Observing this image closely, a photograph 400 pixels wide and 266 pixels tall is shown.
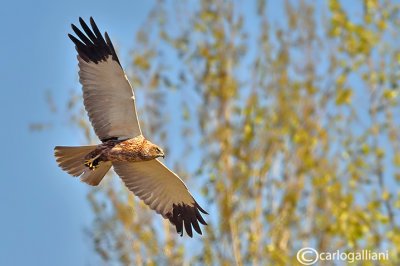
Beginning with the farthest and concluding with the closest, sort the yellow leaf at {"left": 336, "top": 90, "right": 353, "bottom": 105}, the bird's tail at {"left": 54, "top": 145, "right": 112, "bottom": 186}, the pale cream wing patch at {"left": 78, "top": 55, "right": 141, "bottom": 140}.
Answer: the yellow leaf at {"left": 336, "top": 90, "right": 353, "bottom": 105} < the bird's tail at {"left": 54, "top": 145, "right": 112, "bottom": 186} < the pale cream wing patch at {"left": 78, "top": 55, "right": 141, "bottom": 140}

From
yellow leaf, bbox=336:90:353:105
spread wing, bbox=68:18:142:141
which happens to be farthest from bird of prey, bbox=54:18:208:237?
yellow leaf, bbox=336:90:353:105

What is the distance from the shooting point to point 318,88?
12.7 m

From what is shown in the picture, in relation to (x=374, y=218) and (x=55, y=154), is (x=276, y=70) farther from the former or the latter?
(x=55, y=154)

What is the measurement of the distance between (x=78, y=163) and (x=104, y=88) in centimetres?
81

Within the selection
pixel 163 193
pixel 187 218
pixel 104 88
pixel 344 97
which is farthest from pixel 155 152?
pixel 344 97

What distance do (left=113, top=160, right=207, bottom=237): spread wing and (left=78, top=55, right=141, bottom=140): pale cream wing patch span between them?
60cm

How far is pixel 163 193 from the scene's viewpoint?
8.52 meters

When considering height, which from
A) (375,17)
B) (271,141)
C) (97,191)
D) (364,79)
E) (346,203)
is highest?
(375,17)

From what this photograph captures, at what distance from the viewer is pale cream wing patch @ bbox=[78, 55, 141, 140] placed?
7.59 metres

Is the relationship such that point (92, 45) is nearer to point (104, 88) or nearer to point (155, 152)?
point (104, 88)

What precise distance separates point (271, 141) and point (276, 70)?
1.32 metres

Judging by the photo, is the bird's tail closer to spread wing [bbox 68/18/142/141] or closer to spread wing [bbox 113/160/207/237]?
spread wing [bbox 68/18/142/141]

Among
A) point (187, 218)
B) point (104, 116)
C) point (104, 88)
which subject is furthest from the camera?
point (187, 218)

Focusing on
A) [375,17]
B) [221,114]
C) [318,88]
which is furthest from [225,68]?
[375,17]
